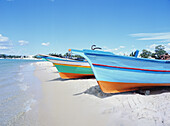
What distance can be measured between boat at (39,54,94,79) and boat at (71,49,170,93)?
4441 mm

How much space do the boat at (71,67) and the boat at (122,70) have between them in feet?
14.6

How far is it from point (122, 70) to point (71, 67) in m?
5.09

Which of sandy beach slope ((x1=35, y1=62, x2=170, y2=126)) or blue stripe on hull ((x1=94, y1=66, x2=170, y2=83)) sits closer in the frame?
sandy beach slope ((x1=35, y1=62, x2=170, y2=126))

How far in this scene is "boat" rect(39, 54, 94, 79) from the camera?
932 centimetres

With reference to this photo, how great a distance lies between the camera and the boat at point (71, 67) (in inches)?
367

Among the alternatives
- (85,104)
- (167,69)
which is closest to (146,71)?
(167,69)

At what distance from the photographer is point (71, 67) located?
9.41m

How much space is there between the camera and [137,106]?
3.99 meters

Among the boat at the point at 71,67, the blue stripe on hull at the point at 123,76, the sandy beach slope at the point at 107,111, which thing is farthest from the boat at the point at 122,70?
the boat at the point at 71,67

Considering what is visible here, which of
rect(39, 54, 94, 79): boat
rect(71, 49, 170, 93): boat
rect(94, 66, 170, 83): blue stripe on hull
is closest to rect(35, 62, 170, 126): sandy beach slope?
rect(71, 49, 170, 93): boat

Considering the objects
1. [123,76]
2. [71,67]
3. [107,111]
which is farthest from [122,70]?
[71,67]

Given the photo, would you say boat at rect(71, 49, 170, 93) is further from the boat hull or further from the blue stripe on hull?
the boat hull

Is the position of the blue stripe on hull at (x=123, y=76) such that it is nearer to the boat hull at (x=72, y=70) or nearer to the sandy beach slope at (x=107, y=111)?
the sandy beach slope at (x=107, y=111)

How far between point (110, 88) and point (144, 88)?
5.57 feet
